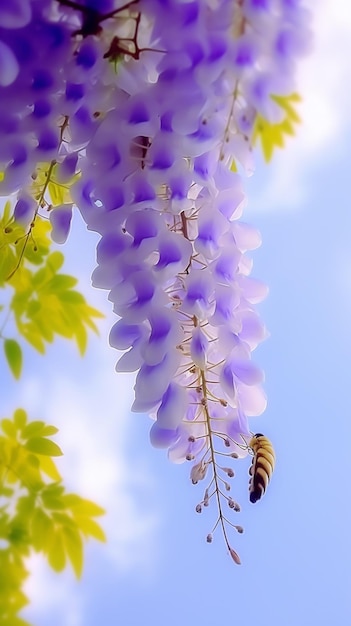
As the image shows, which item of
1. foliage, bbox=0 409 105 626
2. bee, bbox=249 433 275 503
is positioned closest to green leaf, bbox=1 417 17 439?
foliage, bbox=0 409 105 626

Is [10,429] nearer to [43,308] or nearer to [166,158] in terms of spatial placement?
[43,308]

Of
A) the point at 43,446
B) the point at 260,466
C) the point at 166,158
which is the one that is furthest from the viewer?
the point at 43,446

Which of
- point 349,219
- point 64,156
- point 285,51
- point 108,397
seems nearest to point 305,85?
point 285,51

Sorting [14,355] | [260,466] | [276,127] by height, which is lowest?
[260,466]

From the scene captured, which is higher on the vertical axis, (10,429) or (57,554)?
(10,429)

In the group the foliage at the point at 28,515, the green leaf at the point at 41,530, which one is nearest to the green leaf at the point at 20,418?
the foliage at the point at 28,515

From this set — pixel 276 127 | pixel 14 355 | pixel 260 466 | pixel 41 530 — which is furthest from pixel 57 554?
pixel 276 127

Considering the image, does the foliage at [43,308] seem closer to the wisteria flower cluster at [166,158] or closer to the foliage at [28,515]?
the foliage at [28,515]
